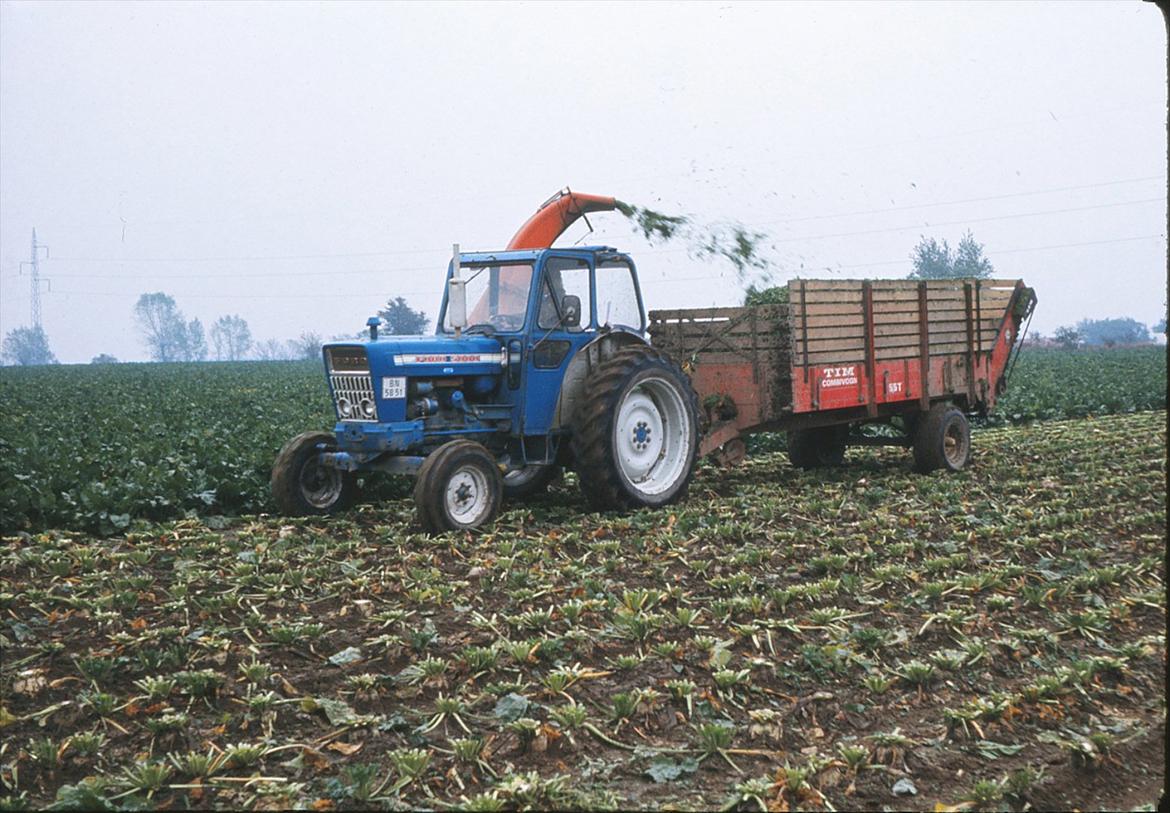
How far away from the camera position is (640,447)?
10062 mm

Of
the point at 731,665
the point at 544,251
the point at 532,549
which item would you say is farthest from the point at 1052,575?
the point at 544,251

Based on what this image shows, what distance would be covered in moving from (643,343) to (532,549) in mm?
2851

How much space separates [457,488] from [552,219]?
11.8 feet

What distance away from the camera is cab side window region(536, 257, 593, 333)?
952 cm

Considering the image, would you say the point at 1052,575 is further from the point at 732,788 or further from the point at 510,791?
the point at 510,791

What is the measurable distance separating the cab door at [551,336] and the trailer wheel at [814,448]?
4098mm

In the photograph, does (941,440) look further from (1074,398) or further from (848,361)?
(1074,398)

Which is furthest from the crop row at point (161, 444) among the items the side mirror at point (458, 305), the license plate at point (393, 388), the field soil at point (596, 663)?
the side mirror at point (458, 305)

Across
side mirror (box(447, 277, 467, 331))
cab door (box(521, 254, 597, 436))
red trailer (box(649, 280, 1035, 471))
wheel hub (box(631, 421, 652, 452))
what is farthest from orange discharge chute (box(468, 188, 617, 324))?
wheel hub (box(631, 421, 652, 452))

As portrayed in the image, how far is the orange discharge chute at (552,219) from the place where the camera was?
11266 mm

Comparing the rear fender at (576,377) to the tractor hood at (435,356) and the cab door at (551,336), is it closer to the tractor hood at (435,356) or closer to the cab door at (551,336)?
the cab door at (551,336)

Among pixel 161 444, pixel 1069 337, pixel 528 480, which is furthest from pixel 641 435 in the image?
pixel 1069 337

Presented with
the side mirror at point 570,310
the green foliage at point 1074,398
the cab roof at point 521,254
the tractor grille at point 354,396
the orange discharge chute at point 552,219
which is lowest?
the green foliage at point 1074,398

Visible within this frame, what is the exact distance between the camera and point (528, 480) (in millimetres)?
10562
